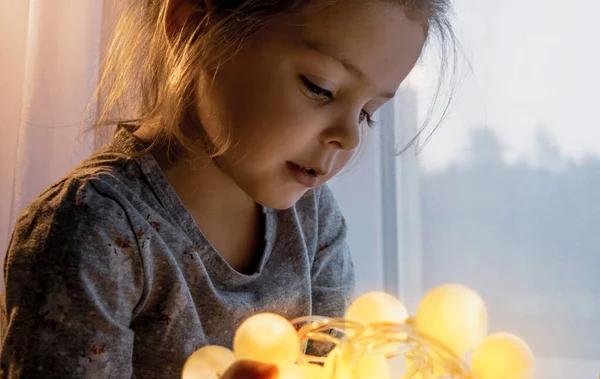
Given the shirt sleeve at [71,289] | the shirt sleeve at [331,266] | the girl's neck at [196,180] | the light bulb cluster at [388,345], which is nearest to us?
the light bulb cluster at [388,345]

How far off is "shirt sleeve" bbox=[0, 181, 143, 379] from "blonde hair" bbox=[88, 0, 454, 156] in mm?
116

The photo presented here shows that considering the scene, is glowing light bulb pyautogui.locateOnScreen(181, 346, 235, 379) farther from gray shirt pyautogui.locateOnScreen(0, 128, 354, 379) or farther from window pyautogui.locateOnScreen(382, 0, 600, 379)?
window pyautogui.locateOnScreen(382, 0, 600, 379)

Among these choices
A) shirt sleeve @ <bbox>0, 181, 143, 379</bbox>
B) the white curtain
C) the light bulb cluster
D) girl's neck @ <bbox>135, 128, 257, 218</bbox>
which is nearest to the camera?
the light bulb cluster

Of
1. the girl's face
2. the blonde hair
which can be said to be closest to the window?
the blonde hair

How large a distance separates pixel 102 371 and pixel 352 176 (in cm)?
61

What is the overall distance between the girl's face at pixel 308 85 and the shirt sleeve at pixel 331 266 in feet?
0.66

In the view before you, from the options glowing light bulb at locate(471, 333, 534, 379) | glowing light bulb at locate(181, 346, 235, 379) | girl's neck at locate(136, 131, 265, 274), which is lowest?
glowing light bulb at locate(181, 346, 235, 379)

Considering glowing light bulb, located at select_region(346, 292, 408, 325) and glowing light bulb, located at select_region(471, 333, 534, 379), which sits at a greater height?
glowing light bulb, located at select_region(346, 292, 408, 325)

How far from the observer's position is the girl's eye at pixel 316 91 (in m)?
0.58

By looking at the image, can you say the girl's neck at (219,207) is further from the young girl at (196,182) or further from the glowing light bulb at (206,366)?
the glowing light bulb at (206,366)

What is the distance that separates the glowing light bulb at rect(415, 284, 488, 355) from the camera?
1.30 ft

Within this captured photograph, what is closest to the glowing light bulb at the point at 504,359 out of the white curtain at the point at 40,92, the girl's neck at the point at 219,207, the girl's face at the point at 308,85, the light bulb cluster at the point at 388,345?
the light bulb cluster at the point at 388,345

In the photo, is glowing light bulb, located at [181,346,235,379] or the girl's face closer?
glowing light bulb, located at [181,346,235,379]

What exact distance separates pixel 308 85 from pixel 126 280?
23cm
